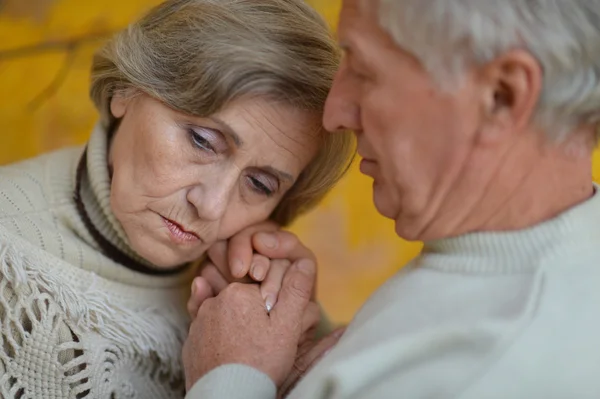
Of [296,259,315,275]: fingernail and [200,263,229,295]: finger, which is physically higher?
[296,259,315,275]: fingernail

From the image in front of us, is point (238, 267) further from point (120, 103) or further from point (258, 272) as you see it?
point (120, 103)

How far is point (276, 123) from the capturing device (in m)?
1.34

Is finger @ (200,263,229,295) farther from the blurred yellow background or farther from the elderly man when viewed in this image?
the blurred yellow background

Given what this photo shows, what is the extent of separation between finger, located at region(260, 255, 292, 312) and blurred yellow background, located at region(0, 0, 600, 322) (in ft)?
2.50

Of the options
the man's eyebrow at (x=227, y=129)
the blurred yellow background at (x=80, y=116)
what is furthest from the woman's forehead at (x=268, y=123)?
the blurred yellow background at (x=80, y=116)

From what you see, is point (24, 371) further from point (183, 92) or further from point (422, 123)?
point (422, 123)

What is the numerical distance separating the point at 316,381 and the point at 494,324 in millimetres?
227

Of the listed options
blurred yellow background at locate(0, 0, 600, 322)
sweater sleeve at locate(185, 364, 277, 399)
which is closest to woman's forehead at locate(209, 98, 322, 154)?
sweater sleeve at locate(185, 364, 277, 399)

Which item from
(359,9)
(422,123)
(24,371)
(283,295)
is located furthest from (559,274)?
(24,371)

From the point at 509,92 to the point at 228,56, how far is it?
568 mm

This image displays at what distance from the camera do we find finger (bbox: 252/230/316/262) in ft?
4.81

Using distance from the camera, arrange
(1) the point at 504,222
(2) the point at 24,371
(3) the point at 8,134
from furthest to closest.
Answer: (3) the point at 8,134 < (2) the point at 24,371 < (1) the point at 504,222

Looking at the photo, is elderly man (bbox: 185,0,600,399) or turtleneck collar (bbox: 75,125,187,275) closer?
elderly man (bbox: 185,0,600,399)

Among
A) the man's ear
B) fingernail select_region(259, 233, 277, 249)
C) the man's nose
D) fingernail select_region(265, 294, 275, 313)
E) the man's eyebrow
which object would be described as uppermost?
the man's ear
